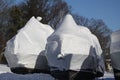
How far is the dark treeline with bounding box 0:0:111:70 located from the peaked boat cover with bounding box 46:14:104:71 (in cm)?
3345

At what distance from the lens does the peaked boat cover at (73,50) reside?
1451 cm

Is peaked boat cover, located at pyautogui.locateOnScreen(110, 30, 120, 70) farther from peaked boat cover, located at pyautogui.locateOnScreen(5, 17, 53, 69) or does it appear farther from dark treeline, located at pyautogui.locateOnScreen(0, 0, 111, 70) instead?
dark treeline, located at pyautogui.locateOnScreen(0, 0, 111, 70)

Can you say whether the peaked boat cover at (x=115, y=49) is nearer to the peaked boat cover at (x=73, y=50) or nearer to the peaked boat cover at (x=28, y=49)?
the peaked boat cover at (x=73, y=50)

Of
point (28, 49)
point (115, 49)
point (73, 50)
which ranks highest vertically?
point (28, 49)

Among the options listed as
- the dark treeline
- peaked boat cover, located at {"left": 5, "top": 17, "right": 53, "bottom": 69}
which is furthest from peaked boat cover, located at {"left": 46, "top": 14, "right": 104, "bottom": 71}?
the dark treeline

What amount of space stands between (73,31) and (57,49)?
131 centimetres

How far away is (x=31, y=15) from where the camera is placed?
57.3m

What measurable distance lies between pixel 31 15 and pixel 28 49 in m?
38.5

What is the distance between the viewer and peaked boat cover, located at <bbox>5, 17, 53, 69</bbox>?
61.7 feet

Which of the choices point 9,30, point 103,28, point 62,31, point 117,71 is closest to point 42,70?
point 62,31

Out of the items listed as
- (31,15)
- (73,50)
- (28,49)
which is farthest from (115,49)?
(31,15)

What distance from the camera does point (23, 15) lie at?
185 ft

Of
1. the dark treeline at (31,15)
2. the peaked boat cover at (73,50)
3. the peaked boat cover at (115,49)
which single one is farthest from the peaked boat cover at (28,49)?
the dark treeline at (31,15)

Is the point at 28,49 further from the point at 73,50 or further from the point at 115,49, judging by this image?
the point at 115,49
